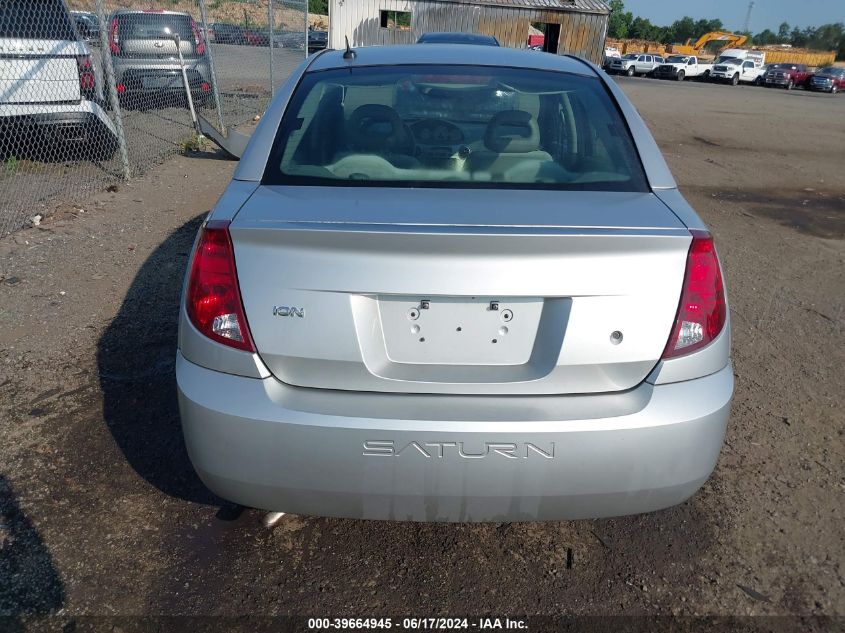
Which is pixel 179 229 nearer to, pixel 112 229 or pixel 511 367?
pixel 112 229

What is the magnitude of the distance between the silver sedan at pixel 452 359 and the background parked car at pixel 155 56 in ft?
29.6

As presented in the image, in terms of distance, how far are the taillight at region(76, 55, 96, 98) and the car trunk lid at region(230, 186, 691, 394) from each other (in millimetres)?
7035

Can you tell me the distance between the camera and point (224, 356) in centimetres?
210

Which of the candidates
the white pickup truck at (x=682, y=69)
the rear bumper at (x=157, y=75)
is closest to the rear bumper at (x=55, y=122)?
the rear bumper at (x=157, y=75)

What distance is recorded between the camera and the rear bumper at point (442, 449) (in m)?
2.02

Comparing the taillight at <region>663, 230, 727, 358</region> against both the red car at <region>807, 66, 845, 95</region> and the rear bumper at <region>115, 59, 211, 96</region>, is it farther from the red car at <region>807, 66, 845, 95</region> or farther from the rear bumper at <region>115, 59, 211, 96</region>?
the red car at <region>807, 66, 845, 95</region>

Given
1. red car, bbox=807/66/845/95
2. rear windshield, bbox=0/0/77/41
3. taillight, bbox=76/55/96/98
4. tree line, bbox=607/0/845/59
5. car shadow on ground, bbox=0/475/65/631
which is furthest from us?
tree line, bbox=607/0/845/59

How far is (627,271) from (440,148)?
3.56ft

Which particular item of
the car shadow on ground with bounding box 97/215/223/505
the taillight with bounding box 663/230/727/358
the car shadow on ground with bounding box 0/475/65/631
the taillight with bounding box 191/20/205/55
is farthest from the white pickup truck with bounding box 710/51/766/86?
the car shadow on ground with bounding box 0/475/65/631

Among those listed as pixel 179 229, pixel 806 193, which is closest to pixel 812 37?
pixel 806 193

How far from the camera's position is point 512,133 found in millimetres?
2932

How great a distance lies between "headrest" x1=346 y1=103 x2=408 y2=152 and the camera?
9.20 feet

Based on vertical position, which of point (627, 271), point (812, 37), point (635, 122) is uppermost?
point (635, 122)

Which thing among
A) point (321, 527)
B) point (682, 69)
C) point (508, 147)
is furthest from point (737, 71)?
point (321, 527)
